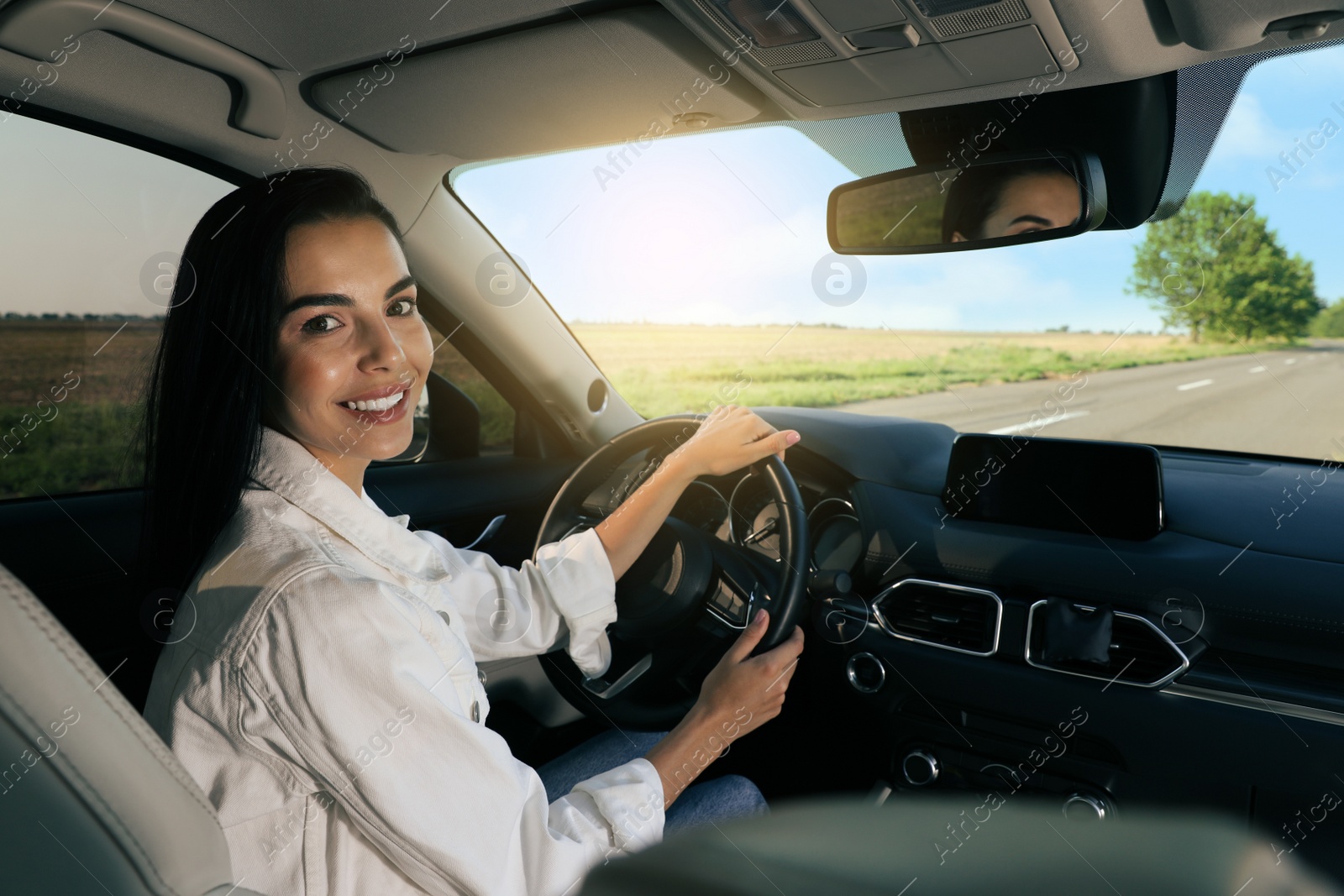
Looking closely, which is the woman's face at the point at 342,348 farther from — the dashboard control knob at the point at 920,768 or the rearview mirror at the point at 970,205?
the dashboard control knob at the point at 920,768

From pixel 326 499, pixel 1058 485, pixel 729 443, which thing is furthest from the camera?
pixel 1058 485

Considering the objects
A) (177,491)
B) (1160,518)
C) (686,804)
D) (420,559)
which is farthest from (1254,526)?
(177,491)

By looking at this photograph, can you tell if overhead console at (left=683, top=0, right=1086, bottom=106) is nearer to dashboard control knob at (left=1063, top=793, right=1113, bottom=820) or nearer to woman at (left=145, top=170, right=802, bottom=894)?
woman at (left=145, top=170, right=802, bottom=894)

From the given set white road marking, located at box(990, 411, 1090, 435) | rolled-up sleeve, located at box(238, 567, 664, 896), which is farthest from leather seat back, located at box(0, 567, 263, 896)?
white road marking, located at box(990, 411, 1090, 435)

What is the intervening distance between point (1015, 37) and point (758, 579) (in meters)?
1.29

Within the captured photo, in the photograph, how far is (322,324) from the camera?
1486mm

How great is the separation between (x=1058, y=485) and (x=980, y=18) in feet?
3.65

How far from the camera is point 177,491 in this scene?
1.39 meters

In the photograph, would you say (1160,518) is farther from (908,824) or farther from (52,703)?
(52,703)

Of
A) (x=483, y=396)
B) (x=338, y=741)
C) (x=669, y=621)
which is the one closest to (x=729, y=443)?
(x=669, y=621)

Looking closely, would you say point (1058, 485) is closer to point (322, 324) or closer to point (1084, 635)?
point (1084, 635)

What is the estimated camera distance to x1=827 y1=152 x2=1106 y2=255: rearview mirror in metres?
2.03

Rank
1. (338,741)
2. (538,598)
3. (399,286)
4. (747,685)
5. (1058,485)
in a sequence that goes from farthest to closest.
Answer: (1058,485)
(538,598)
(747,685)
(399,286)
(338,741)

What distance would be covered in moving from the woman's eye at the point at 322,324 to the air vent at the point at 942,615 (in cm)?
153
